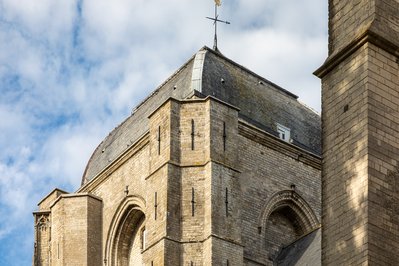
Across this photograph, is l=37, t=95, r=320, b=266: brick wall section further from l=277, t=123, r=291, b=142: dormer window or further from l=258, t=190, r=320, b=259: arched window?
l=277, t=123, r=291, b=142: dormer window

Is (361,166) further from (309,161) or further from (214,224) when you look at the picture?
(309,161)

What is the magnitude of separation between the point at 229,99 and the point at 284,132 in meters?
2.04

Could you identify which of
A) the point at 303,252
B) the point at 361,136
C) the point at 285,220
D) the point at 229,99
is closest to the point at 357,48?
the point at 361,136

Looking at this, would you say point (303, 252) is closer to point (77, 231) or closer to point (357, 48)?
point (77, 231)

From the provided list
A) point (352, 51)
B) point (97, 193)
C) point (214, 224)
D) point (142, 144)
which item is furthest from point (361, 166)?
point (97, 193)

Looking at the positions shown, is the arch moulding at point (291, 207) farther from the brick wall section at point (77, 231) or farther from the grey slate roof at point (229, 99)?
the brick wall section at point (77, 231)

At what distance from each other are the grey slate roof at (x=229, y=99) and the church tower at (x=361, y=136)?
16.3 metres

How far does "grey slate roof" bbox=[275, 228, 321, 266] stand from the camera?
1375 inches

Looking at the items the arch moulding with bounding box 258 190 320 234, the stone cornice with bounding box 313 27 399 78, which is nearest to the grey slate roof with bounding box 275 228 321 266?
the arch moulding with bounding box 258 190 320 234

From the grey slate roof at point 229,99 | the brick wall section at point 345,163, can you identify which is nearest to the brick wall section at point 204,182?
the grey slate roof at point 229,99

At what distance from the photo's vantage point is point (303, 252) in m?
36.0

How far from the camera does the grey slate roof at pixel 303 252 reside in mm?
34938

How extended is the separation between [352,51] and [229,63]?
18.5 m

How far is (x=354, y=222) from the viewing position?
1978cm
